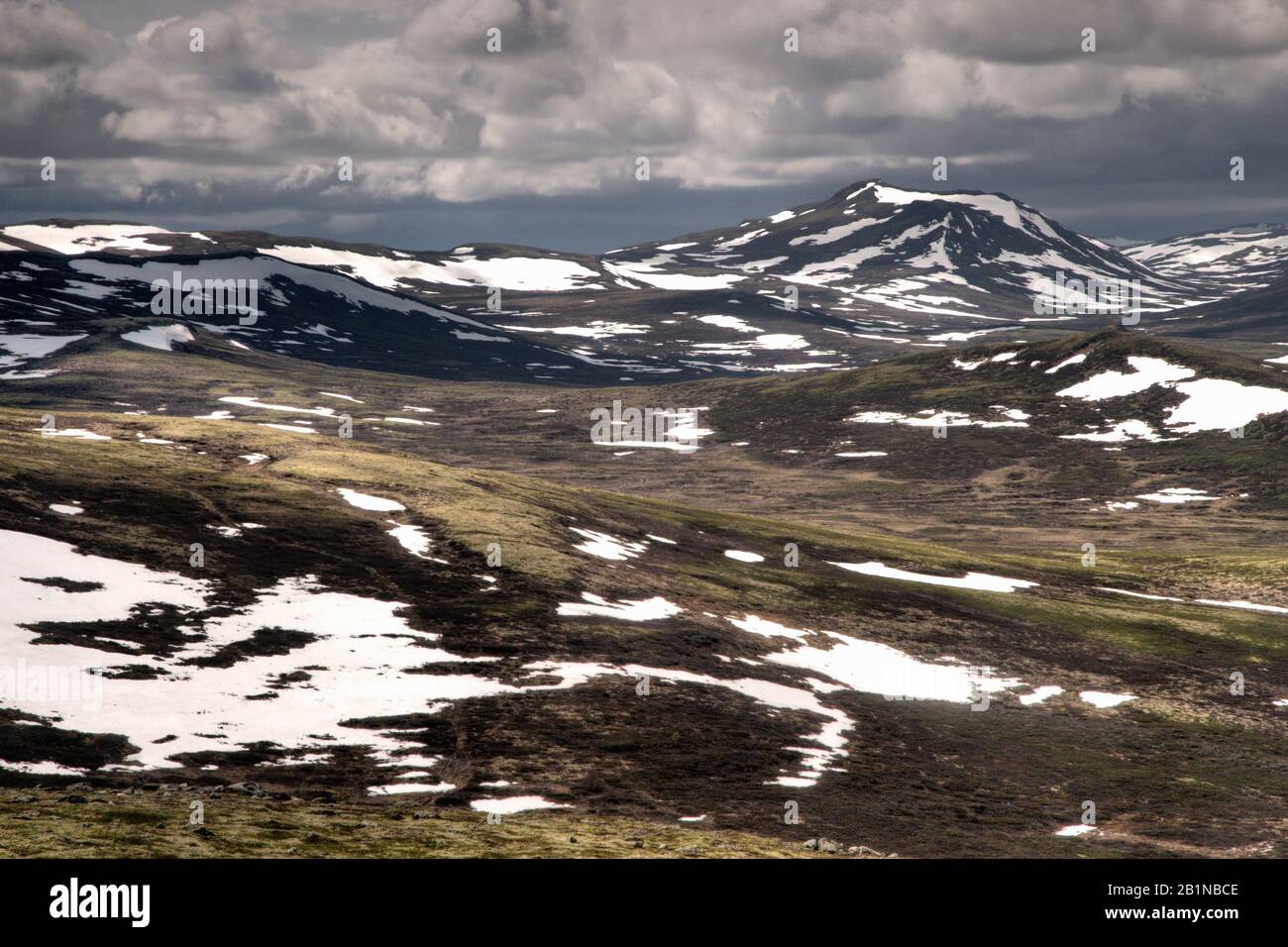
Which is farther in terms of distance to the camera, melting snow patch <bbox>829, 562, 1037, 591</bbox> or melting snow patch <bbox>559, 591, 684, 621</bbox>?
melting snow patch <bbox>829, 562, 1037, 591</bbox>

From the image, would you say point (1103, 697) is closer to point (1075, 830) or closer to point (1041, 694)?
point (1041, 694)

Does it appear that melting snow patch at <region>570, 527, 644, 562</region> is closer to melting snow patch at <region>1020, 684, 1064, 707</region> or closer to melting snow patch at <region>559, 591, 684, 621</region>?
melting snow patch at <region>559, 591, 684, 621</region>

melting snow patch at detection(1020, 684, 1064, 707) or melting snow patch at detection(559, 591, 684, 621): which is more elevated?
melting snow patch at detection(559, 591, 684, 621)

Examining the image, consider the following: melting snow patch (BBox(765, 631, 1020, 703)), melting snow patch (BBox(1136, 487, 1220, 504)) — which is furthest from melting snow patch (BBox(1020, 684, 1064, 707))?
melting snow patch (BBox(1136, 487, 1220, 504))

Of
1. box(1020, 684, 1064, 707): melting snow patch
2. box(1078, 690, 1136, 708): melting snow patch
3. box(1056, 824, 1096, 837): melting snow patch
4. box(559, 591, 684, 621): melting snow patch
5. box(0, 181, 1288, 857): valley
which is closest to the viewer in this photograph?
box(0, 181, 1288, 857): valley

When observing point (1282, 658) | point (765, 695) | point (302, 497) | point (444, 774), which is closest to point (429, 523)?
point (302, 497)

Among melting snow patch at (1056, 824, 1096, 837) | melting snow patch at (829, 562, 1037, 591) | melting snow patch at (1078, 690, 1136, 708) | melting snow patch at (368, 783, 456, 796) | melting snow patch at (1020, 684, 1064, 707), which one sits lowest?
melting snow patch at (1078, 690, 1136, 708)

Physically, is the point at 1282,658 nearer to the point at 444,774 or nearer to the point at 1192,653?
the point at 1192,653

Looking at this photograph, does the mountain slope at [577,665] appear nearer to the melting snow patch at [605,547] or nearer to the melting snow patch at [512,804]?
the melting snow patch at [512,804]

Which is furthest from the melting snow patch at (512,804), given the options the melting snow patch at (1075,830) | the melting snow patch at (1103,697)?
the melting snow patch at (1103,697)

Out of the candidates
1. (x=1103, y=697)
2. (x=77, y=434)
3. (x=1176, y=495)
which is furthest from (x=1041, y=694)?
(x=1176, y=495)

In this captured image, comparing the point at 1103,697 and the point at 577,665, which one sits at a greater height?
the point at 577,665
